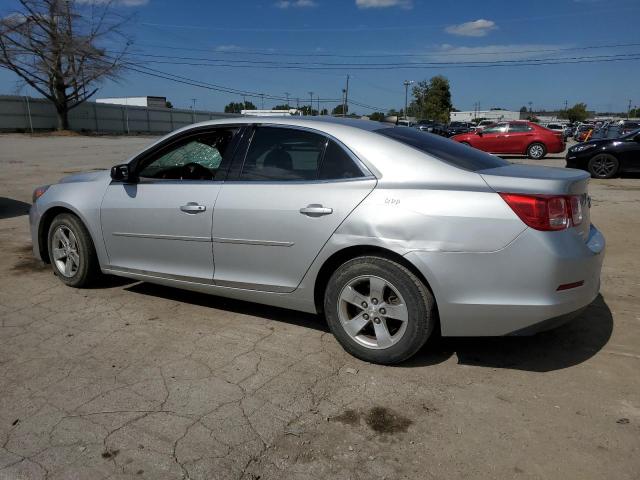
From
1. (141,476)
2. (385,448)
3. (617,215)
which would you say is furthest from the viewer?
(617,215)

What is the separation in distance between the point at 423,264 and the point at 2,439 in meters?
2.41

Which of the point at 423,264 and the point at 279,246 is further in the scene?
the point at 279,246

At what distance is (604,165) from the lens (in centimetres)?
1469

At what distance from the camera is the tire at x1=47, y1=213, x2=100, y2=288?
4852mm

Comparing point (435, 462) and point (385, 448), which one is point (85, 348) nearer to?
point (385, 448)

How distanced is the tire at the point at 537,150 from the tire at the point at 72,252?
20481mm

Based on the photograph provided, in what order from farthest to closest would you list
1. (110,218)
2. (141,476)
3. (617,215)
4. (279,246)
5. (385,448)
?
(617,215) → (110,218) → (279,246) → (385,448) → (141,476)

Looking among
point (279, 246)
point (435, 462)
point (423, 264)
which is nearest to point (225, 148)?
point (279, 246)

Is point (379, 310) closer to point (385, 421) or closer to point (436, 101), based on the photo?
point (385, 421)

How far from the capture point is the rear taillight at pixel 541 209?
10.1 feet

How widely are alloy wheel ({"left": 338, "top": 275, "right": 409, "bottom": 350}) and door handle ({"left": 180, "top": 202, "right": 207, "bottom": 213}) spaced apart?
49.3 inches

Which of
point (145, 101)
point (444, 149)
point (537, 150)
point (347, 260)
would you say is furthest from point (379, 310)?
point (145, 101)

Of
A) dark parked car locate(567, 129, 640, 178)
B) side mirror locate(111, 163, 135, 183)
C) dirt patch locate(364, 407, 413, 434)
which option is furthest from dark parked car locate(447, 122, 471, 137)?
dirt patch locate(364, 407, 413, 434)

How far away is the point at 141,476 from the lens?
8.18 ft
